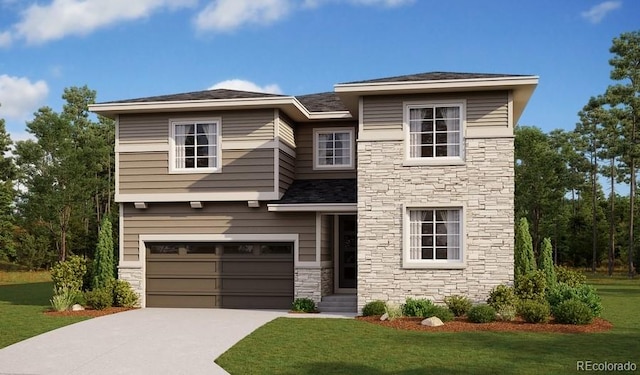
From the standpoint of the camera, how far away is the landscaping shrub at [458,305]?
15.6 meters

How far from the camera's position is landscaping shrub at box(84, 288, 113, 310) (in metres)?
17.4

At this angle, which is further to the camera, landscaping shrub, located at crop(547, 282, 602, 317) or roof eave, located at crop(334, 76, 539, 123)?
roof eave, located at crop(334, 76, 539, 123)

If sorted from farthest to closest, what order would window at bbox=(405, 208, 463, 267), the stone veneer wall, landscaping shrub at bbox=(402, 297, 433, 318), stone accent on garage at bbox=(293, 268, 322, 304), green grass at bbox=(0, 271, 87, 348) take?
stone accent on garage at bbox=(293, 268, 322, 304) → window at bbox=(405, 208, 463, 267) → the stone veneer wall → landscaping shrub at bbox=(402, 297, 433, 318) → green grass at bbox=(0, 271, 87, 348)

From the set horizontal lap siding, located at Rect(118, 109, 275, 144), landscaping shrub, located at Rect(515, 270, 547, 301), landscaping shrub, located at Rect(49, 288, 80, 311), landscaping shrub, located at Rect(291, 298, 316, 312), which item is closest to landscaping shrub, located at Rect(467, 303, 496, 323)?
landscaping shrub, located at Rect(515, 270, 547, 301)

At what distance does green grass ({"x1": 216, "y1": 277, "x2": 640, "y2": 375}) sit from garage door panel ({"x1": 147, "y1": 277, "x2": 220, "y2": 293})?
166 inches

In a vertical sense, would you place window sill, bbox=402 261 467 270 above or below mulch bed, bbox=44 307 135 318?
above

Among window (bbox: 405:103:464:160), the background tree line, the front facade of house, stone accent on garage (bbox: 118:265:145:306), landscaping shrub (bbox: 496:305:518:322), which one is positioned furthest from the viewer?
the background tree line

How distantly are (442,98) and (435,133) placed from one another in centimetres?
87

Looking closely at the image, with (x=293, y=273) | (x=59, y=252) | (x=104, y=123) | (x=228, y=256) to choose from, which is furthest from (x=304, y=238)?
(x=104, y=123)

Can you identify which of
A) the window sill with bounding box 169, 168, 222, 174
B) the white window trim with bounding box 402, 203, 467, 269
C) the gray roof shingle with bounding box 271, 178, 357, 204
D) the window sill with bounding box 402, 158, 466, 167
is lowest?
the white window trim with bounding box 402, 203, 467, 269

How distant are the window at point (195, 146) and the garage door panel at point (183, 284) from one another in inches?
119

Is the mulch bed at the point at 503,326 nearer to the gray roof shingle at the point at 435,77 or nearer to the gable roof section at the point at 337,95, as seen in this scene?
the gable roof section at the point at 337,95

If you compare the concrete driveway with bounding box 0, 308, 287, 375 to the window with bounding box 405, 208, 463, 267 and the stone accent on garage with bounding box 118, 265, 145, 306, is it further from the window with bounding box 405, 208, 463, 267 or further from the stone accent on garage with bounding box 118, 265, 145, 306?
the window with bounding box 405, 208, 463, 267

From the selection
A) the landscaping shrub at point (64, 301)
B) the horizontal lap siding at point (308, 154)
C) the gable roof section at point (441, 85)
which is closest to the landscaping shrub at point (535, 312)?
the gable roof section at point (441, 85)
